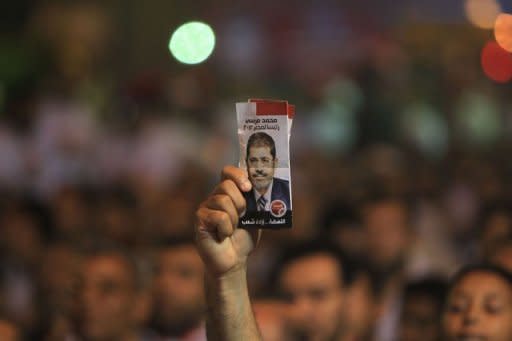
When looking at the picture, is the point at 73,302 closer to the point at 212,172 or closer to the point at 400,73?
the point at 212,172

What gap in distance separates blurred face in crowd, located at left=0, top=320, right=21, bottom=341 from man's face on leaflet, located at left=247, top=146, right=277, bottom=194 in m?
2.80

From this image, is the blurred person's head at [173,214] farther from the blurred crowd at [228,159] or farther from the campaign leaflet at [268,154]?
the campaign leaflet at [268,154]

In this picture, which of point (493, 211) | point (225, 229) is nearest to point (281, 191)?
point (225, 229)

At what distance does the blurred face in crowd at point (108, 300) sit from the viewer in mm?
6957

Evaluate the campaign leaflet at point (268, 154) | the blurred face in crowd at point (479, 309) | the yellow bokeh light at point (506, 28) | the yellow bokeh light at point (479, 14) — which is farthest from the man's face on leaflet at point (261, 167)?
the yellow bokeh light at point (479, 14)

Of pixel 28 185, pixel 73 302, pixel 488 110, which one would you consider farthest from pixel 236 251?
pixel 488 110

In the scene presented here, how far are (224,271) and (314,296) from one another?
2334mm

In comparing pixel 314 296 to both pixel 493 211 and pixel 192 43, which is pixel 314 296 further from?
pixel 192 43

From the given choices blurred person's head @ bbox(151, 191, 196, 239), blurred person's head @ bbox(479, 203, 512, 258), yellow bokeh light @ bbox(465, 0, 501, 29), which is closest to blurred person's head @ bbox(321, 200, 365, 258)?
blurred person's head @ bbox(479, 203, 512, 258)

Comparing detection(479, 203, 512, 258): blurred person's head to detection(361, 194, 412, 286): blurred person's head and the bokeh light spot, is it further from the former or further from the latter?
the bokeh light spot

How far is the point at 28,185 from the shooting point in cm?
1281

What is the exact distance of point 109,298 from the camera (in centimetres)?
709

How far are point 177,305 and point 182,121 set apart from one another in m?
6.99

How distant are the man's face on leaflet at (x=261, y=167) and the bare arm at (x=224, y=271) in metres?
0.14
